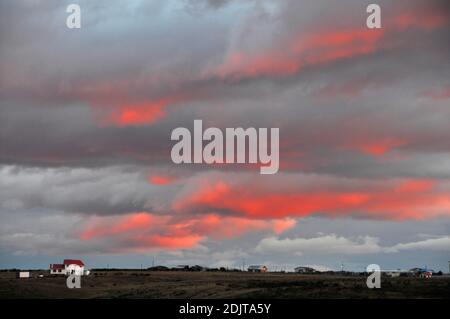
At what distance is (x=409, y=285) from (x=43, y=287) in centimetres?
7661

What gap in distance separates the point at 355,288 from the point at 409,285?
45.2ft

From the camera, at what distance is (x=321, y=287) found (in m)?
126

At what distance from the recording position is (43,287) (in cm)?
14800
